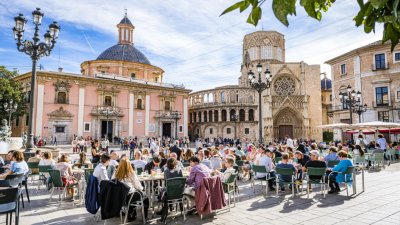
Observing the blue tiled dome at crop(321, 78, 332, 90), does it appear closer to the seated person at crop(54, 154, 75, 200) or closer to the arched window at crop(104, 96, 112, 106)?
the arched window at crop(104, 96, 112, 106)

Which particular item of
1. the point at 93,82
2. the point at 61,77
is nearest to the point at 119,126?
the point at 93,82

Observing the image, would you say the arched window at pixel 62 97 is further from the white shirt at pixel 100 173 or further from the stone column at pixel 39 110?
the white shirt at pixel 100 173

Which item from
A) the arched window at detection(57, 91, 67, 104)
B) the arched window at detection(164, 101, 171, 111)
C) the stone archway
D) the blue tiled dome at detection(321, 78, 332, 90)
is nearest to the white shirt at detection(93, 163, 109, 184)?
the arched window at detection(57, 91, 67, 104)

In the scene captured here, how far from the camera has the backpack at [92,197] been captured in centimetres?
519

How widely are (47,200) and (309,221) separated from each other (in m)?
6.74

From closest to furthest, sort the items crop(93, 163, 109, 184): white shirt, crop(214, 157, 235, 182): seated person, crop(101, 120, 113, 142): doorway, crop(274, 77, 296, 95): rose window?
crop(93, 163, 109, 184): white shirt < crop(214, 157, 235, 182): seated person < crop(101, 120, 113, 142): doorway < crop(274, 77, 296, 95): rose window

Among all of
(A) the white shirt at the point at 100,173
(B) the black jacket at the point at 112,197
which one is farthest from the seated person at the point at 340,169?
(A) the white shirt at the point at 100,173

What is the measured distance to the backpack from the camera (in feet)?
17.0

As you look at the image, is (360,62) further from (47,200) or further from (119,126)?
(47,200)

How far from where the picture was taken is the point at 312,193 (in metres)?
7.71

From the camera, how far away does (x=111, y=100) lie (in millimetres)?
32688

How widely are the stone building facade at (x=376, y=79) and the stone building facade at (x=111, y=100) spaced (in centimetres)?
2194

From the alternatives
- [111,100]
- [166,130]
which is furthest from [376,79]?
[111,100]

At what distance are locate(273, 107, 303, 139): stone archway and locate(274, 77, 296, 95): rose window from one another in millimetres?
3088
